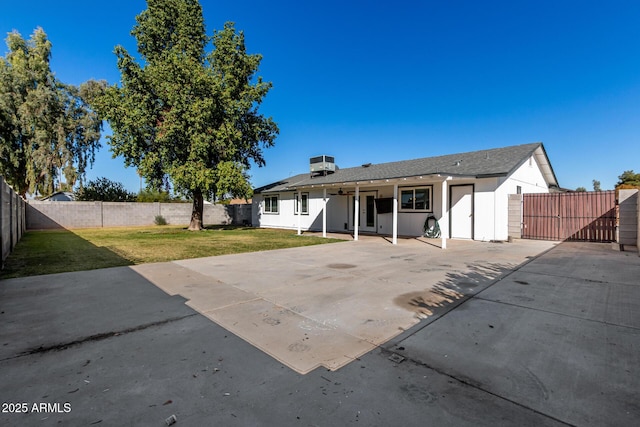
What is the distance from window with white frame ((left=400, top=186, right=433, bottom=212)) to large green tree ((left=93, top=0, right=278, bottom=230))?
8.34 meters

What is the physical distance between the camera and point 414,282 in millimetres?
5379

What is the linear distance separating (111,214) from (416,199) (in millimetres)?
20706

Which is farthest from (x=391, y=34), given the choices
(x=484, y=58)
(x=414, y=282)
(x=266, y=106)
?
(x=414, y=282)

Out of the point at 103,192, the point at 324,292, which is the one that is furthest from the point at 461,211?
the point at 103,192

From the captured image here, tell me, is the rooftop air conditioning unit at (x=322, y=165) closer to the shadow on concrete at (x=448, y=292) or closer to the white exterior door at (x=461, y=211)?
the white exterior door at (x=461, y=211)

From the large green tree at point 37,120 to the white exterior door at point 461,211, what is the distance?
93.7ft

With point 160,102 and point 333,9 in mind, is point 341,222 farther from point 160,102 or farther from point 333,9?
point 160,102

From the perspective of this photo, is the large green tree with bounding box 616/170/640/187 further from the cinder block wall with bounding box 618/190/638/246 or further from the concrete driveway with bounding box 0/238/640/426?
the concrete driveway with bounding box 0/238/640/426

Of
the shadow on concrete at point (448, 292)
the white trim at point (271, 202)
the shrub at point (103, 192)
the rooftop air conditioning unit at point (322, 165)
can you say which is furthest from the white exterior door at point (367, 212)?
the shrub at point (103, 192)

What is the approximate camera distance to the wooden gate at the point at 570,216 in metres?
11.2

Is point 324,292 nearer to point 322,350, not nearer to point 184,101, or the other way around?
point 322,350

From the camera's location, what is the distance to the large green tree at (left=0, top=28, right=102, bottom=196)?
2173 cm

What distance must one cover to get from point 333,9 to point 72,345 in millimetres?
15713

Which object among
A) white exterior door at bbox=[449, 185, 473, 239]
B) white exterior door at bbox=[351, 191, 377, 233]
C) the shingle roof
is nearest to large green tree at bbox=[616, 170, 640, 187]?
the shingle roof
